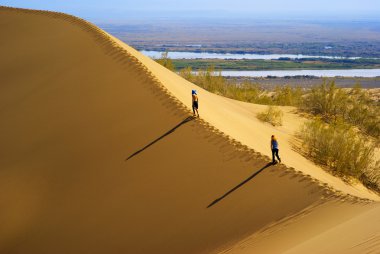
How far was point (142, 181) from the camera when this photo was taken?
9398mm

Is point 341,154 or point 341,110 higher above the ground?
point 341,154

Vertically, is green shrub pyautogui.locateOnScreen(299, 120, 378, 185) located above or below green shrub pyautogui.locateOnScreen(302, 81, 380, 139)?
above

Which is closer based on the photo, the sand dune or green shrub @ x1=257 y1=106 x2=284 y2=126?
the sand dune

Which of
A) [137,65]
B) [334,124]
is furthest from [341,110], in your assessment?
[137,65]

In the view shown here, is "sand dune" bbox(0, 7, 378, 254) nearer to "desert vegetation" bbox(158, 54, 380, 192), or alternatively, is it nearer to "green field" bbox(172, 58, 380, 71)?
"desert vegetation" bbox(158, 54, 380, 192)

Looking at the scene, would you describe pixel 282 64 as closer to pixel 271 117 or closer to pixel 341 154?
pixel 271 117

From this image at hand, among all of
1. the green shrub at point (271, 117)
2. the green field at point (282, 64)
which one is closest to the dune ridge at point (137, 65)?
the green shrub at point (271, 117)

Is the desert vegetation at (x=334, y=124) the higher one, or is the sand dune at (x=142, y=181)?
the sand dune at (x=142, y=181)

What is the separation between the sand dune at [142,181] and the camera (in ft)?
26.1

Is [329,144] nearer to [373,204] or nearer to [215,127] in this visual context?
[215,127]

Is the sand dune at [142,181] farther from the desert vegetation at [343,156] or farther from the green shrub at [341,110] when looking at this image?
the green shrub at [341,110]

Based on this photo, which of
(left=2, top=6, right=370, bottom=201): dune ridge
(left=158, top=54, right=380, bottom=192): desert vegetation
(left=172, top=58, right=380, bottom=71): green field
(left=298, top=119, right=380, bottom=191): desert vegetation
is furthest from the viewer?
(left=172, top=58, right=380, bottom=71): green field

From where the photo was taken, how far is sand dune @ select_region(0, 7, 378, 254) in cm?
795

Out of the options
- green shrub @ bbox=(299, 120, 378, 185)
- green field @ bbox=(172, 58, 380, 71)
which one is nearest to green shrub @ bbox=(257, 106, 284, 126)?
green shrub @ bbox=(299, 120, 378, 185)
